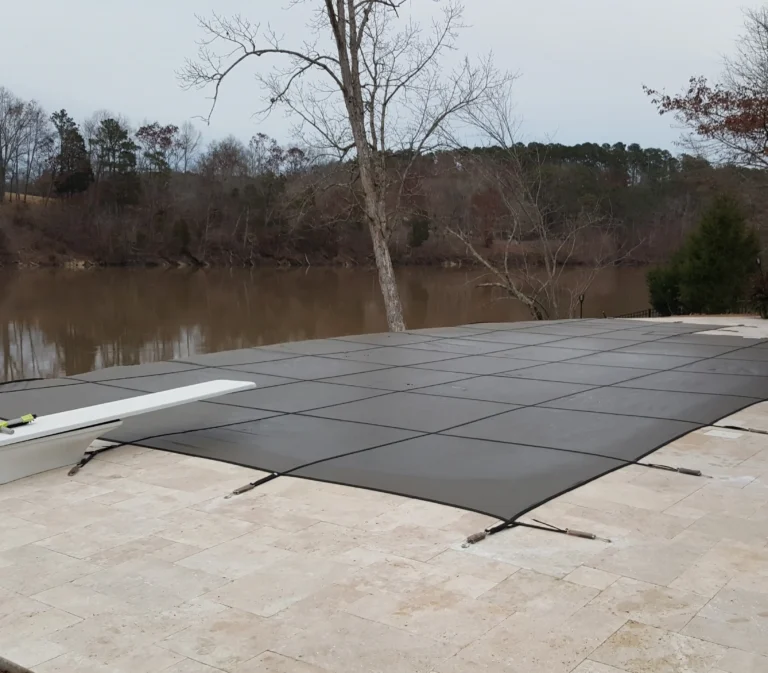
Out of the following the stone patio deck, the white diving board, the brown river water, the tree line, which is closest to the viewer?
the stone patio deck

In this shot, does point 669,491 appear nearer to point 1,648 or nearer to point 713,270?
point 1,648

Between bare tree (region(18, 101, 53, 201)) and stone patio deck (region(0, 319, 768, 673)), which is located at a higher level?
bare tree (region(18, 101, 53, 201))

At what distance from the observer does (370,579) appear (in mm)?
2516

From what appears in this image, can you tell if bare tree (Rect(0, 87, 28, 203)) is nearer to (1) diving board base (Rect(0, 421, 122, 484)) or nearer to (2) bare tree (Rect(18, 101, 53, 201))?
(2) bare tree (Rect(18, 101, 53, 201))

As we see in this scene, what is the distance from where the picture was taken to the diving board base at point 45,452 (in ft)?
12.0

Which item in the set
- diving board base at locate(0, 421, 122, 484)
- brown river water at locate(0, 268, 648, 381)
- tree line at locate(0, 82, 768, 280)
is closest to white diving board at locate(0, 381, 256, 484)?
diving board base at locate(0, 421, 122, 484)

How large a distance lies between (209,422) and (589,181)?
88.6 feet

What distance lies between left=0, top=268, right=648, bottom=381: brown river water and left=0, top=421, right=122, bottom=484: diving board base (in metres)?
11.8

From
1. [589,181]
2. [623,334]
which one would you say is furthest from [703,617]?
[589,181]

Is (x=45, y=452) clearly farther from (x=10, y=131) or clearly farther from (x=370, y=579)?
(x=10, y=131)

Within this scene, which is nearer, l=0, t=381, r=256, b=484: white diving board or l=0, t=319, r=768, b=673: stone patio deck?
l=0, t=319, r=768, b=673: stone patio deck

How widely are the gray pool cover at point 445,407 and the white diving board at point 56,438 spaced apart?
1.27ft

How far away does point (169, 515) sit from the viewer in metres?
3.18

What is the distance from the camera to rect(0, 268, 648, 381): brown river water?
17.3 metres
